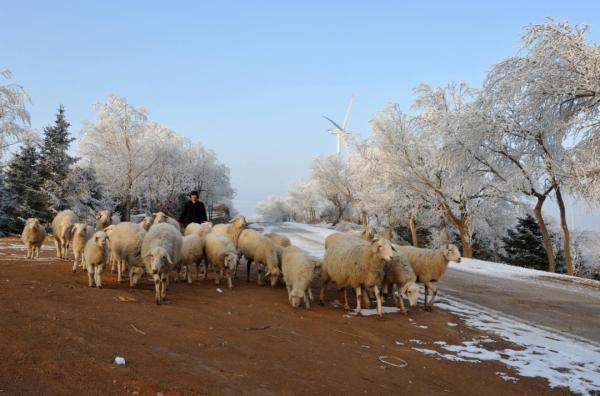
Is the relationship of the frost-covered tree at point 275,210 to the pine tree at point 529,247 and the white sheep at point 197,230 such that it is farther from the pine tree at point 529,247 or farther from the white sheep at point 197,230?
the white sheep at point 197,230

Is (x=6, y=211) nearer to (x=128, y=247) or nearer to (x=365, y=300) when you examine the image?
(x=128, y=247)

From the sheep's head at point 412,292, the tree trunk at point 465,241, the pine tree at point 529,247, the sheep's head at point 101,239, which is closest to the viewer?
the sheep's head at point 101,239

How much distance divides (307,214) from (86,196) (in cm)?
7026

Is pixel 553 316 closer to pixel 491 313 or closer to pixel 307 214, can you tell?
pixel 491 313

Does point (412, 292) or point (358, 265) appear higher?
point (358, 265)

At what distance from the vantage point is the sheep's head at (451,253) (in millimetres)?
10031

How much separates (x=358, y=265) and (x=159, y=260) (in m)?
4.02

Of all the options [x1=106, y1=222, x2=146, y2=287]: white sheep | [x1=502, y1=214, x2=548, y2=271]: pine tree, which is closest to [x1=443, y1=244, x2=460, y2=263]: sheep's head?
[x1=106, y1=222, x2=146, y2=287]: white sheep

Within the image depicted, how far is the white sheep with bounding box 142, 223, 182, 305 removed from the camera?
783 cm

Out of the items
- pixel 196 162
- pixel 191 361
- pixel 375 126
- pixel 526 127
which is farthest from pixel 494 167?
pixel 196 162

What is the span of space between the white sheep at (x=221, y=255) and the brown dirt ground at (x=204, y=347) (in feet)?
4.17

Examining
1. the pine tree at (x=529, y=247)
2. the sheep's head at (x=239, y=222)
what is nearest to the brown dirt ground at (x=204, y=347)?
the sheep's head at (x=239, y=222)

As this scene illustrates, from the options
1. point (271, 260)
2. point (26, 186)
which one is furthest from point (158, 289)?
point (26, 186)

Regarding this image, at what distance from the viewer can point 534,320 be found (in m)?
9.62
